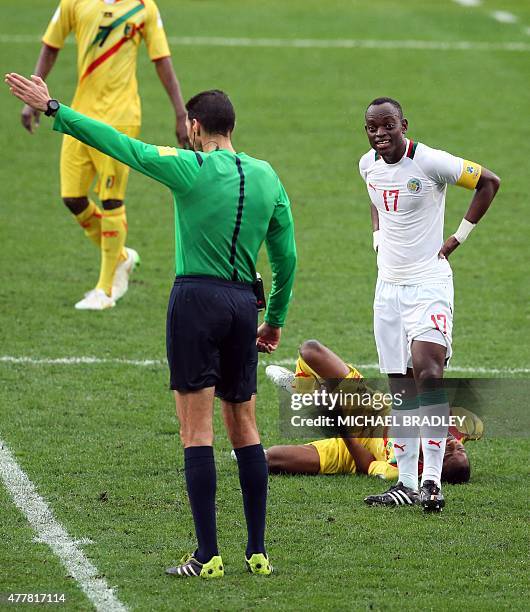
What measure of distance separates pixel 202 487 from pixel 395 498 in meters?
1.64

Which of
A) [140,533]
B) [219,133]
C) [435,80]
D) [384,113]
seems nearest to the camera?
[219,133]

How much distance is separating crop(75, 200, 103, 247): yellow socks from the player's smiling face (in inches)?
182

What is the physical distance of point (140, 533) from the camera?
257 inches

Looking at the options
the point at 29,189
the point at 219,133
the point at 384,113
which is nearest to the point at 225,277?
the point at 219,133

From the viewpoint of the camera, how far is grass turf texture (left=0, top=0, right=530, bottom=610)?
609cm

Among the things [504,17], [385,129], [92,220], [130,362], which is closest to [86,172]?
[92,220]

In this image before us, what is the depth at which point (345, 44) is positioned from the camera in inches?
865

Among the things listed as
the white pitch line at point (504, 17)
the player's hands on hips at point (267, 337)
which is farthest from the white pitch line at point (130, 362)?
the white pitch line at point (504, 17)

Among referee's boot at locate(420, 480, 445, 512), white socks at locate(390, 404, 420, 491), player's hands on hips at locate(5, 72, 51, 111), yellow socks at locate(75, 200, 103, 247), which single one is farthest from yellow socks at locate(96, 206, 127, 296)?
player's hands on hips at locate(5, 72, 51, 111)

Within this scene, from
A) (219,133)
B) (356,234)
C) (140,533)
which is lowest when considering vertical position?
(140,533)

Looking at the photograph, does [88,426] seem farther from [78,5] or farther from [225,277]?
[78,5]

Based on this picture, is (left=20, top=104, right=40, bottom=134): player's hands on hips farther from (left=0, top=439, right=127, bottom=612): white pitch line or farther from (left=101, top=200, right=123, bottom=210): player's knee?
(left=0, top=439, right=127, bottom=612): white pitch line

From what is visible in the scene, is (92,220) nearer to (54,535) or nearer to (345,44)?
(54,535)

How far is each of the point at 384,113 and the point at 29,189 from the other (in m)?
9.07
